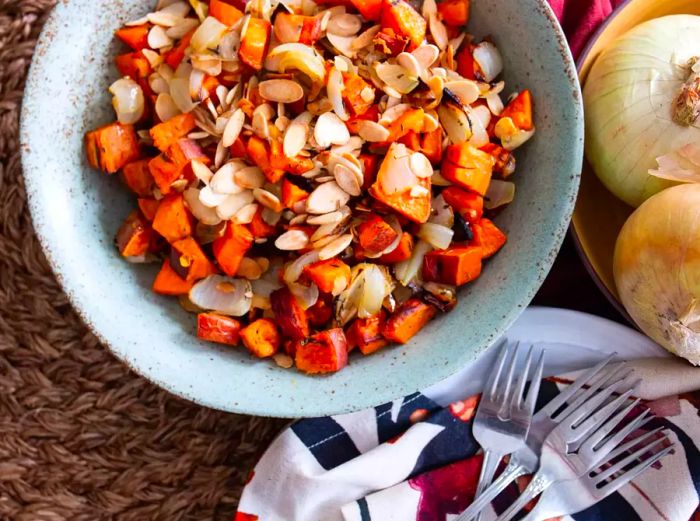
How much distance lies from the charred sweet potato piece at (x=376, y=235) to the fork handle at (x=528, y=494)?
1.50 ft

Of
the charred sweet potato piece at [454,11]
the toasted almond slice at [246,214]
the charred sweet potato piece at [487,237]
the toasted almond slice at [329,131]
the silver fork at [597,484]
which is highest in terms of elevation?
the charred sweet potato piece at [454,11]

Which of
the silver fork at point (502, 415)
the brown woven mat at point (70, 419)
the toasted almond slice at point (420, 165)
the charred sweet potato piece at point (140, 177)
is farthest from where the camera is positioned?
the brown woven mat at point (70, 419)

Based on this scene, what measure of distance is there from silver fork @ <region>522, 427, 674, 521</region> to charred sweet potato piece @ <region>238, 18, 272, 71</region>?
764 mm

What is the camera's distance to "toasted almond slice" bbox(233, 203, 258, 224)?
1141 mm

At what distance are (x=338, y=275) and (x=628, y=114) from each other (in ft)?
1.57

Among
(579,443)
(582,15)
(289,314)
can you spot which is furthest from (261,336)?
(582,15)

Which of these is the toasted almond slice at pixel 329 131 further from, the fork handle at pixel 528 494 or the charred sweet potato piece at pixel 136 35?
the fork handle at pixel 528 494

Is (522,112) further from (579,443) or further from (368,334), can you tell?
(579,443)

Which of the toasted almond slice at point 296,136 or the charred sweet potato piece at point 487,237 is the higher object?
the toasted almond slice at point 296,136

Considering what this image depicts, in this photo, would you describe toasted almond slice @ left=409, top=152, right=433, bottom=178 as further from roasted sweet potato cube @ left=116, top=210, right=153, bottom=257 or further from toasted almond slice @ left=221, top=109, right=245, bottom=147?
roasted sweet potato cube @ left=116, top=210, right=153, bottom=257

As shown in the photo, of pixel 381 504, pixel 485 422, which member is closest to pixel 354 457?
pixel 381 504

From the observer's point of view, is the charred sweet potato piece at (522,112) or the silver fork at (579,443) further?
the silver fork at (579,443)

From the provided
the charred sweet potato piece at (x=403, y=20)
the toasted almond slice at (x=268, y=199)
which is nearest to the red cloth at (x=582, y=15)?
the charred sweet potato piece at (x=403, y=20)

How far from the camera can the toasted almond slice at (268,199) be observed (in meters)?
1.13
